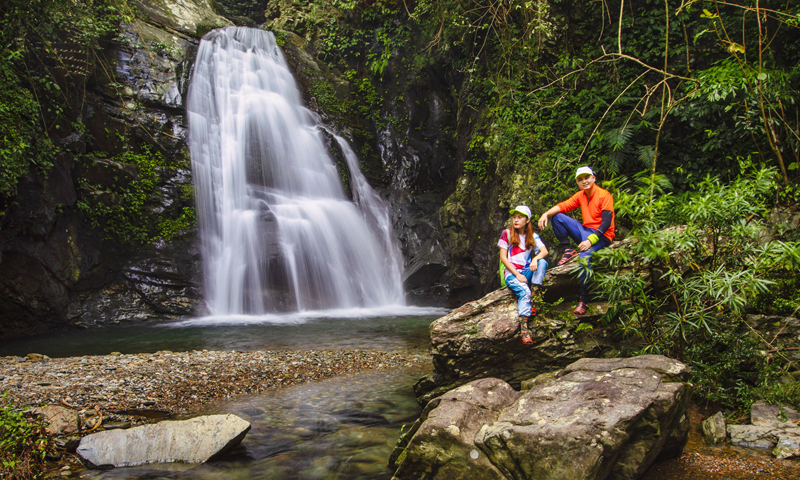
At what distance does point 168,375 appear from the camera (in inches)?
227

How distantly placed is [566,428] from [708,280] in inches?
84.1

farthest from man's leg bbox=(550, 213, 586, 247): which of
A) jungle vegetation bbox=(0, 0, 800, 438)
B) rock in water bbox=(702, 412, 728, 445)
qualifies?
rock in water bbox=(702, 412, 728, 445)

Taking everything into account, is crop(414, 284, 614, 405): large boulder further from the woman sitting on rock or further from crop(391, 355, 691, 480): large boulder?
crop(391, 355, 691, 480): large boulder

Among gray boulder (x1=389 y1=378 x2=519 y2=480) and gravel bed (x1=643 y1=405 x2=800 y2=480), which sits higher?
gray boulder (x1=389 y1=378 x2=519 y2=480)

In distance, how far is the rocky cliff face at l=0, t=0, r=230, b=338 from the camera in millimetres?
9008

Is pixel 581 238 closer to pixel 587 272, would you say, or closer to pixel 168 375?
pixel 587 272

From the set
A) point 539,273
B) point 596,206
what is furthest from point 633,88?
point 539,273

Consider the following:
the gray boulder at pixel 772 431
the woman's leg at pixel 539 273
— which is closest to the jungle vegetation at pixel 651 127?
the gray boulder at pixel 772 431

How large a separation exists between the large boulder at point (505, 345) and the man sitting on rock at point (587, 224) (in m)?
0.32

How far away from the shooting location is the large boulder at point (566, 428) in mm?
2689

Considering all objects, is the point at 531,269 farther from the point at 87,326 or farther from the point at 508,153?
the point at 87,326

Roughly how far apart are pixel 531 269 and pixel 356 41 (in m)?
14.4

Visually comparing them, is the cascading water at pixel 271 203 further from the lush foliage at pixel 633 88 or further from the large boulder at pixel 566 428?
the large boulder at pixel 566 428

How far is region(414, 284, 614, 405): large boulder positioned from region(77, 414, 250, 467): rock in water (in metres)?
2.18
